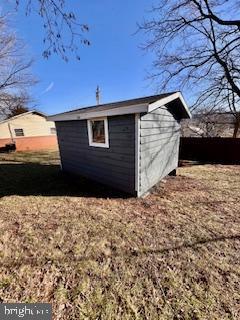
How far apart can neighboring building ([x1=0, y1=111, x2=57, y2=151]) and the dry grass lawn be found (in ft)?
50.0

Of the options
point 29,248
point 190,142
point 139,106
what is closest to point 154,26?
point 190,142

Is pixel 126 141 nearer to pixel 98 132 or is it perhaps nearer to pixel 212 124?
pixel 98 132

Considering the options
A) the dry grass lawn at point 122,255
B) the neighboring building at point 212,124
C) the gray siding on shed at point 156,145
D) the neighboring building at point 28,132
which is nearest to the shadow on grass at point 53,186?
the dry grass lawn at point 122,255

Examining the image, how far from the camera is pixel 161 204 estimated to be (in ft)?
14.9

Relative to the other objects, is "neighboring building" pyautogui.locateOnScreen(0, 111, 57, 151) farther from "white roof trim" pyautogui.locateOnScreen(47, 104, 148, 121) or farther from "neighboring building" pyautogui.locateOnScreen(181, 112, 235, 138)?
"neighboring building" pyautogui.locateOnScreen(181, 112, 235, 138)

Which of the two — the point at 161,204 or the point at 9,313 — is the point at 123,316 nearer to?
the point at 9,313

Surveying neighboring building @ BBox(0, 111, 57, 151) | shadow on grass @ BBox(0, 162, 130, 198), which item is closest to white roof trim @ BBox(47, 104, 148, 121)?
shadow on grass @ BBox(0, 162, 130, 198)

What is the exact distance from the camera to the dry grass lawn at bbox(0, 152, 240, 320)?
6.41 ft

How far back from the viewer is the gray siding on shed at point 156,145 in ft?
14.9

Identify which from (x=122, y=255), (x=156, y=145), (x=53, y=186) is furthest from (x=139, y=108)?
(x=53, y=186)

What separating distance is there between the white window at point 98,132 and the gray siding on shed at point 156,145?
3.69ft

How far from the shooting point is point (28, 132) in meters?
18.6

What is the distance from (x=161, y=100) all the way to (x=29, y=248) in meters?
4.18

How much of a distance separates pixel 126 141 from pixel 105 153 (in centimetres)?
96
